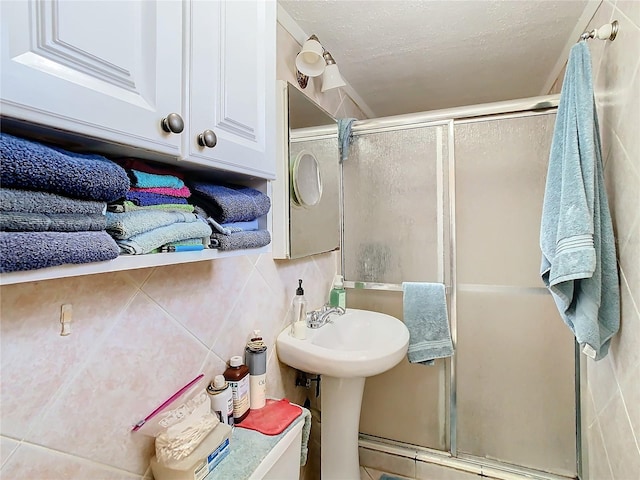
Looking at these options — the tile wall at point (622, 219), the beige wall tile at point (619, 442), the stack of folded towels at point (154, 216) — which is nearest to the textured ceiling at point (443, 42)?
the tile wall at point (622, 219)

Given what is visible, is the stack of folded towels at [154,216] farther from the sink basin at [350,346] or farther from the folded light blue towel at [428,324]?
the folded light blue towel at [428,324]

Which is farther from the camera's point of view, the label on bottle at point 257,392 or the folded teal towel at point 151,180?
the label on bottle at point 257,392

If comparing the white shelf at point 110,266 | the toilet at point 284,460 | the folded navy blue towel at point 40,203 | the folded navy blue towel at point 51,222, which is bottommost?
the toilet at point 284,460

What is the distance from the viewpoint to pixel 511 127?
1.55 m

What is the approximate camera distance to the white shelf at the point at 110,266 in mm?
435

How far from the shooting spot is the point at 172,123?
0.57m

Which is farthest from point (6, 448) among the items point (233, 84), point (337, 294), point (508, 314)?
point (508, 314)

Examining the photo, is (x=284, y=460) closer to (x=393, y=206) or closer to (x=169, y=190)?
(x=169, y=190)

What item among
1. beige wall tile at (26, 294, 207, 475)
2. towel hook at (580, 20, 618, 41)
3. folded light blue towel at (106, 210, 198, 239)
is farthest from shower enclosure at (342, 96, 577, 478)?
folded light blue towel at (106, 210, 198, 239)

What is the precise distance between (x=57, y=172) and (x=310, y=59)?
4.22 feet

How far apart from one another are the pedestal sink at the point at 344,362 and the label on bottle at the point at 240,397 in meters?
0.27

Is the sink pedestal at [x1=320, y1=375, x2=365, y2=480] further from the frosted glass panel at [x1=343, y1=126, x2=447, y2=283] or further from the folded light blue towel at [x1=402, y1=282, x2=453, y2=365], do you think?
the frosted glass panel at [x1=343, y1=126, x2=447, y2=283]

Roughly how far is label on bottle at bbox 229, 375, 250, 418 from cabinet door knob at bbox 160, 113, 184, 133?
2.57 feet

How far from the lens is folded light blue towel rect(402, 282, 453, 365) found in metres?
1.62
